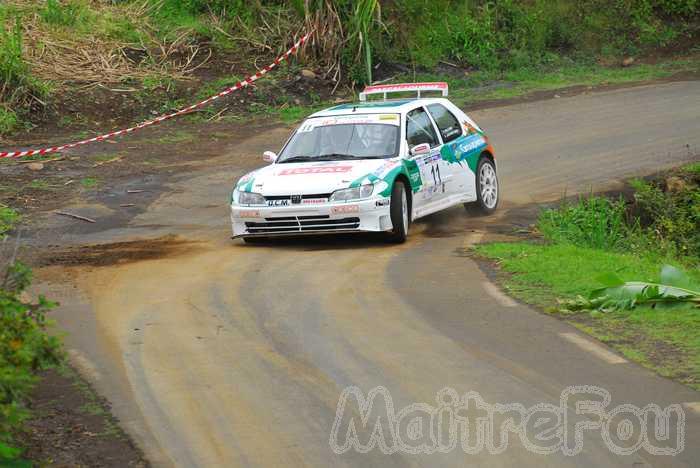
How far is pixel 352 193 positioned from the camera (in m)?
13.2

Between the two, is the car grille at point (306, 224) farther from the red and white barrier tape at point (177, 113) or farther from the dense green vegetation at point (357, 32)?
the dense green vegetation at point (357, 32)

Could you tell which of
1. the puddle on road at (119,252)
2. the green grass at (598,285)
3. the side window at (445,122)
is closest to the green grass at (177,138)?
the side window at (445,122)

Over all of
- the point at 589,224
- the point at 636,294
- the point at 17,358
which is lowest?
the point at 589,224

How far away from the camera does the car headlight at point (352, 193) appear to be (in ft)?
43.2

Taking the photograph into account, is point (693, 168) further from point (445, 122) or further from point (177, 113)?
point (177, 113)

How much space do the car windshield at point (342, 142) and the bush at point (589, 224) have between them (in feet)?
6.94

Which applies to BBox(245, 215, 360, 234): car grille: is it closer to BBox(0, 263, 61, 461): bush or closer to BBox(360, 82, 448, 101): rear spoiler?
BBox(360, 82, 448, 101): rear spoiler

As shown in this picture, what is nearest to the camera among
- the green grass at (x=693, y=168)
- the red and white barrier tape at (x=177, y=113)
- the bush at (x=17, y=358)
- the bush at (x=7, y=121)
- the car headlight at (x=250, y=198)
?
the bush at (x=17, y=358)

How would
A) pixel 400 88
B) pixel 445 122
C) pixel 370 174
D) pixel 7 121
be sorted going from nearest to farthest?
pixel 370 174, pixel 445 122, pixel 400 88, pixel 7 121

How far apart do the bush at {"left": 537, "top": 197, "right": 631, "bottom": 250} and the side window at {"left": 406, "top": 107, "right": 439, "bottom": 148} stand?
1680 millimetres

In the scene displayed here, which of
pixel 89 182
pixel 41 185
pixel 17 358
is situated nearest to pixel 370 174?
pixel 89 182

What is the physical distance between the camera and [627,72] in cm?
2773

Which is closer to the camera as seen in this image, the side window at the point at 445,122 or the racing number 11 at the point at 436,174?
the racing number 11 at the point at 436,174

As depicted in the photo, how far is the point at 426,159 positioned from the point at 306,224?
204 cm
